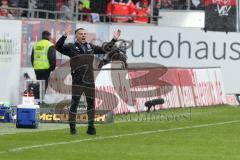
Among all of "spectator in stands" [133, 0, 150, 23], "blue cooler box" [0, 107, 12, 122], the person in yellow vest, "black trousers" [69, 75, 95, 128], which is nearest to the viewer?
"black trousers" [69, 75, 95, 128]

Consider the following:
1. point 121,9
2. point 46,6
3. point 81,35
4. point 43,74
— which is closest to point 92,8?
point 121,9

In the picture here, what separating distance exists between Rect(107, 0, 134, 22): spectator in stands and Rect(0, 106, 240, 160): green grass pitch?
11480mm

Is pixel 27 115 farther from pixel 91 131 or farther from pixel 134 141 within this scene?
pixel 134 141

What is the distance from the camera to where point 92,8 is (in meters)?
34.3

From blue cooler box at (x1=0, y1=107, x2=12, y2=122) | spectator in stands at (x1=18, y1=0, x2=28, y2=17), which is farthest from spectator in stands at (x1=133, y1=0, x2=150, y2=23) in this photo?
blue cooler box at (x1=0, y1=107, x2=12, y2=122)

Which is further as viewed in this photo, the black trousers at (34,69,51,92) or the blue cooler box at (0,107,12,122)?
the black trousers at (34,69,51,92)

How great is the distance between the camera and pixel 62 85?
2786cm

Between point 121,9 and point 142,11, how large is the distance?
41.9 inches

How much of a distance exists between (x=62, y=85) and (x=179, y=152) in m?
12.4

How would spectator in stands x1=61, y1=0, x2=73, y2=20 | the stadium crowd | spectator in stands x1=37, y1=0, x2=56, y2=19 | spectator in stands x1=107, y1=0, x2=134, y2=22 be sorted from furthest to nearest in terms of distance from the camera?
spectator in stands x1=107, y1=0, x2=134, y2=22, spectator in stands x1=61, y1=0, x2=73, y2=20, spectator in stands x1=37, y1=0, x2=56, y2=19, the stadium crowd

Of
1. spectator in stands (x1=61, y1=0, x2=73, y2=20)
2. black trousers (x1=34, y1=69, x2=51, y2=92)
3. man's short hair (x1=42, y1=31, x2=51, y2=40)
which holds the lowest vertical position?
black trousers (x1=34, y1=69, x2=51, y2=92)

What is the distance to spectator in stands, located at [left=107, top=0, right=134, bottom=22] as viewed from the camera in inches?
1374

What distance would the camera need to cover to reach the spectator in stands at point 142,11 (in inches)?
1404

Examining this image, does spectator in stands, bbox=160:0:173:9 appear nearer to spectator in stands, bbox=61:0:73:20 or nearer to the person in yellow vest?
spectator in stands, bbox=61:0:73:20
